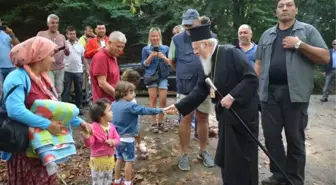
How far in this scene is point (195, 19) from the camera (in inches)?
204

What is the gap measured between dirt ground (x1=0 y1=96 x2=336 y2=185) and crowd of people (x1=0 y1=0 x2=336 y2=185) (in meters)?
0.25

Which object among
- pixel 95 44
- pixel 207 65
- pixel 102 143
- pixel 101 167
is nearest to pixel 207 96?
pixel 207 65

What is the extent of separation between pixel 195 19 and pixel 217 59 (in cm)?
170

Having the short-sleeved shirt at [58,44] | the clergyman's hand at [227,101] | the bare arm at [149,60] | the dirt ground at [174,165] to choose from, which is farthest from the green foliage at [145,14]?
the clergyman's hand at [227,101]

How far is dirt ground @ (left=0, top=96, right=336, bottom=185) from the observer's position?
15.4ft

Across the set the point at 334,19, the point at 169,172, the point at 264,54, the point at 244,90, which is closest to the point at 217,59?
the point at 244,90

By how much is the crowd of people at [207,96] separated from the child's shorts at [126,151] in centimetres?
1

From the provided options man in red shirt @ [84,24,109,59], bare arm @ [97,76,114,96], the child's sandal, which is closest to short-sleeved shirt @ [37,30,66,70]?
man in red shirt @ [84,24,109,59]

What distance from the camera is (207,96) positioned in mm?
4352

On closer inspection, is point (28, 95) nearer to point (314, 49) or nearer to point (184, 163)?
point (184, 163)

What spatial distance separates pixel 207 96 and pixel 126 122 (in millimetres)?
1075

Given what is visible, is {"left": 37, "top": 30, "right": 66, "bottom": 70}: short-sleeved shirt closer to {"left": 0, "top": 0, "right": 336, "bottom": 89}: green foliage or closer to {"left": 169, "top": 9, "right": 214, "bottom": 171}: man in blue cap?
{"left": 169, "top": 9, "right": 214, "bottom": 171}: man in blue cap


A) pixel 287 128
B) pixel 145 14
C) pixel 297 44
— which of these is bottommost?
pixel 287 128

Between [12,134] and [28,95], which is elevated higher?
[28,95]
